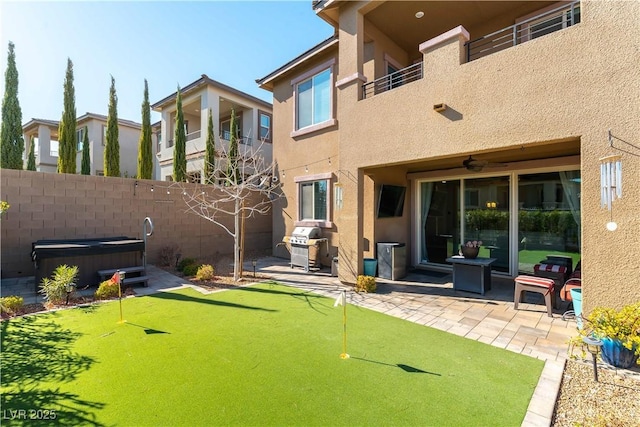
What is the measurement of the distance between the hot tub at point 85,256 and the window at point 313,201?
6107 mm

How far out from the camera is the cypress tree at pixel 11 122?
14203 millimetres

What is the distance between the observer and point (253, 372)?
13.2 ft

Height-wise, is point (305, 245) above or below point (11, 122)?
below

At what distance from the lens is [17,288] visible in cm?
779

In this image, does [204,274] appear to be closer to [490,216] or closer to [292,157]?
[292,157]

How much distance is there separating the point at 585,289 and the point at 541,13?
25.4 ft

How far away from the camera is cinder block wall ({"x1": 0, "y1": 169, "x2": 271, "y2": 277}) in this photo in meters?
8.44

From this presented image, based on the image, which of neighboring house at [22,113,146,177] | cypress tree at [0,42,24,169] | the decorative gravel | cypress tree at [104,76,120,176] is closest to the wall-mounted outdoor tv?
the decorative gravel

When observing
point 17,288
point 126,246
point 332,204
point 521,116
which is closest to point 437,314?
point 521,116

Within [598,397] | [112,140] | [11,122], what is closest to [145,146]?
[112,140]

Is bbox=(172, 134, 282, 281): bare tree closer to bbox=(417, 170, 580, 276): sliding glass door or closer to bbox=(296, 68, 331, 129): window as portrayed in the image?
bbox=(296, 68, 331, 129): window

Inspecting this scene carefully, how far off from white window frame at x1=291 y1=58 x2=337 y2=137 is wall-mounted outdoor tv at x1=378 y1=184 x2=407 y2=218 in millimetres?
3317

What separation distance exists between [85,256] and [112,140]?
37.2 feet

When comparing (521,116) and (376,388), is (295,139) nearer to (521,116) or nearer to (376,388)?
(521,116)
